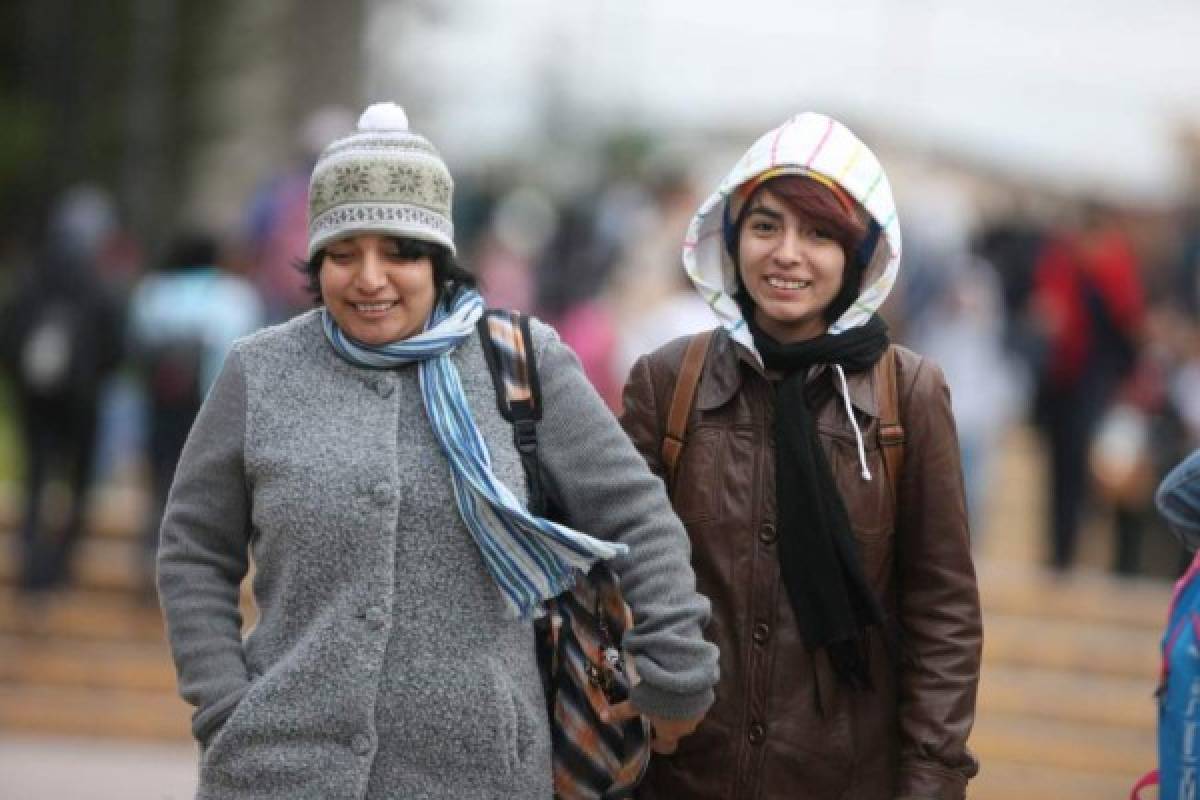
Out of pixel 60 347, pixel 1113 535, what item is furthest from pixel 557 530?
pixel 1113 535

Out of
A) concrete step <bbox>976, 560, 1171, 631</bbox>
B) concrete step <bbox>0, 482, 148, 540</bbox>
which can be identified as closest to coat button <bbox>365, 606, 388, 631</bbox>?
concrete step <bbox>0, 482, 148, 540</bbox>

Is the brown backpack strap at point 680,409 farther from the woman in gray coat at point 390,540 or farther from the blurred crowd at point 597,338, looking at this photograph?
the blurred crowd at point 597,338

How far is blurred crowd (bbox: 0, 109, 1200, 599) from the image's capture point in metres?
10.7

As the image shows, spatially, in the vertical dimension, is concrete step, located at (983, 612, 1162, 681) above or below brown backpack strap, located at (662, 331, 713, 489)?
below

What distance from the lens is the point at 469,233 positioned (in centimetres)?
→ 1906

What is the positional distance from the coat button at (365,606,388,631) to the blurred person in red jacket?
8656mm

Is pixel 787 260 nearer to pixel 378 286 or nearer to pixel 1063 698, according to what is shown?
Answer: pixel 378 286

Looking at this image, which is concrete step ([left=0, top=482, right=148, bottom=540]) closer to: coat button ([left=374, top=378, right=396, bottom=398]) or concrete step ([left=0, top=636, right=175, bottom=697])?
concrete step ([left=0, top=636, right=175, bottom=697])

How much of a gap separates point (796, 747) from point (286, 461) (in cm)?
106

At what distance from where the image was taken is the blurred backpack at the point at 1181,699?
4312mm

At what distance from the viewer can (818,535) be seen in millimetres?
4059

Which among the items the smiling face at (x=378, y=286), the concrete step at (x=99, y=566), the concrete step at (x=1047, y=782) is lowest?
the concrete step at (x=1047, y=782)

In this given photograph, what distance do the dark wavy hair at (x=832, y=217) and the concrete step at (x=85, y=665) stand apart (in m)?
7.65

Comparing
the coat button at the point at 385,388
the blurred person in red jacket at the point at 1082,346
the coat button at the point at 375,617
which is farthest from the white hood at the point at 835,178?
the blurred person in red jacket at the point at 1082,346
